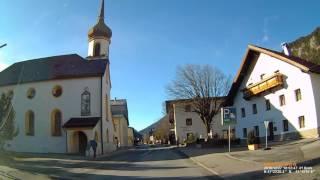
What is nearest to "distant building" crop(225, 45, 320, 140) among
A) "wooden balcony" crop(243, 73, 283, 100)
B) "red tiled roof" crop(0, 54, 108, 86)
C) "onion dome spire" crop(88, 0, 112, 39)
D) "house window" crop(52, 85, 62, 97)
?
"wooden balcony" crop(243, 73, 283, 100)

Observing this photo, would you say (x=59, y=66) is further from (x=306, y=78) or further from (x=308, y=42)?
(x=308, y=42)

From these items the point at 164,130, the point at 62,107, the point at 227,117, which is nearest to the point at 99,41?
the point at 62,107

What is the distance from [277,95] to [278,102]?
0.70 meters

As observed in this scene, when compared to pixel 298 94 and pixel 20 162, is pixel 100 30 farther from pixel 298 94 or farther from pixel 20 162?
pixel 20 162

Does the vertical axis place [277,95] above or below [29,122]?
above

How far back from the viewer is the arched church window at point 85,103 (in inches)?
1762

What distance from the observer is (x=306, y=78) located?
34281 mm

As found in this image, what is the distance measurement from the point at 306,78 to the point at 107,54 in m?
29.2

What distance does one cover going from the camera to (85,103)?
45.0 meters

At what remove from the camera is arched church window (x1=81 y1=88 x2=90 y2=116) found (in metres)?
44.8

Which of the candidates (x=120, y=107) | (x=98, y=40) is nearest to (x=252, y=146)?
(x=98, y=40)

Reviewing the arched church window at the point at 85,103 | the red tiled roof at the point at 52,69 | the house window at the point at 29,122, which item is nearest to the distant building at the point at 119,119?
the red tiled roof at the point at 52,69

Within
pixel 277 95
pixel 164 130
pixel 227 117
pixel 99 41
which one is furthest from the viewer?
pixel 164 130

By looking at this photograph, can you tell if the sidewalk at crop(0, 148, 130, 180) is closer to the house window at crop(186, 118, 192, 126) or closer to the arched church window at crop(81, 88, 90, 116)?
the arched church window at crop(81, 88, 90, 116)
